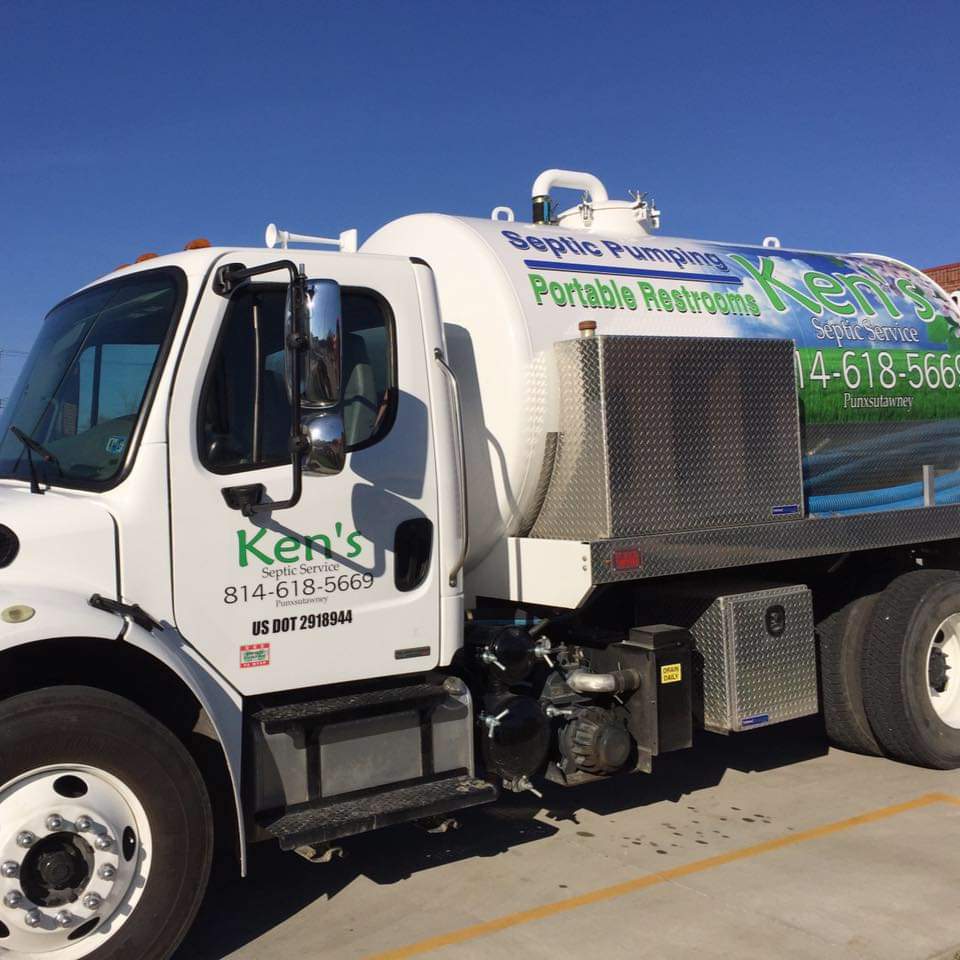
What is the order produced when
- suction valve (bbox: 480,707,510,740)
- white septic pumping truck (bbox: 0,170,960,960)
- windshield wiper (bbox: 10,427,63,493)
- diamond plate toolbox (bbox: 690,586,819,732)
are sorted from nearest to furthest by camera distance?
white septic pumping truck (bbox: 0,170,960,960), windshield wiper (bbox: 10,427,63,493), suction valve (bbox: 480,707,510,740), diamond plate toolbox (bbox: 690,586,819,732)

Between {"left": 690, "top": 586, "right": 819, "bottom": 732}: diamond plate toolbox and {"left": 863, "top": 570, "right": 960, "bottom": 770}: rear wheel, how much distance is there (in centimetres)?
76

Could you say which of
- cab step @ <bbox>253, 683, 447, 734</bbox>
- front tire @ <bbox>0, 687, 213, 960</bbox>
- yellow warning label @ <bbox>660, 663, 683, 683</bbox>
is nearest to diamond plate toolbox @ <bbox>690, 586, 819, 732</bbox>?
yellow warning label @ <bbox>660, 663, 683, 683</bbox>

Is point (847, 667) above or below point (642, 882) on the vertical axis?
above

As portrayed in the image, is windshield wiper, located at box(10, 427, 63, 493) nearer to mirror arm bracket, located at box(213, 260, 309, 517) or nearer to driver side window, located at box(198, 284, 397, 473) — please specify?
driver side window, located at box(198, 284, 397, 473)

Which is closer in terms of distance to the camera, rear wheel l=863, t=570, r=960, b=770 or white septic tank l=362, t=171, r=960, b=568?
white septic tank l=362, t=171, r=960, b=568

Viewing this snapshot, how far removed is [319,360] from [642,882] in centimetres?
274

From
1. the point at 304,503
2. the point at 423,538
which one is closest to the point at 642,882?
the point at 423,538

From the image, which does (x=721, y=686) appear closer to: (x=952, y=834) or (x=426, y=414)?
(x=952, y=834)

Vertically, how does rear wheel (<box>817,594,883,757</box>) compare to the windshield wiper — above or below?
below

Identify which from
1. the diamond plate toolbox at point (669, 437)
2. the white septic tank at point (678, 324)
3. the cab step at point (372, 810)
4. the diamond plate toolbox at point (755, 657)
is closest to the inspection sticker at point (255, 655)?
the cab step at point (372, 810)

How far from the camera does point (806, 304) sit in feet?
20.7

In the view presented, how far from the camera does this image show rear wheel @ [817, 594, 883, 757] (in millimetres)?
6500

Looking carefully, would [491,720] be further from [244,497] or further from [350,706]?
[244,497]

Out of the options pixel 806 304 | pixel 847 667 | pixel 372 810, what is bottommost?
pixel 372 810
